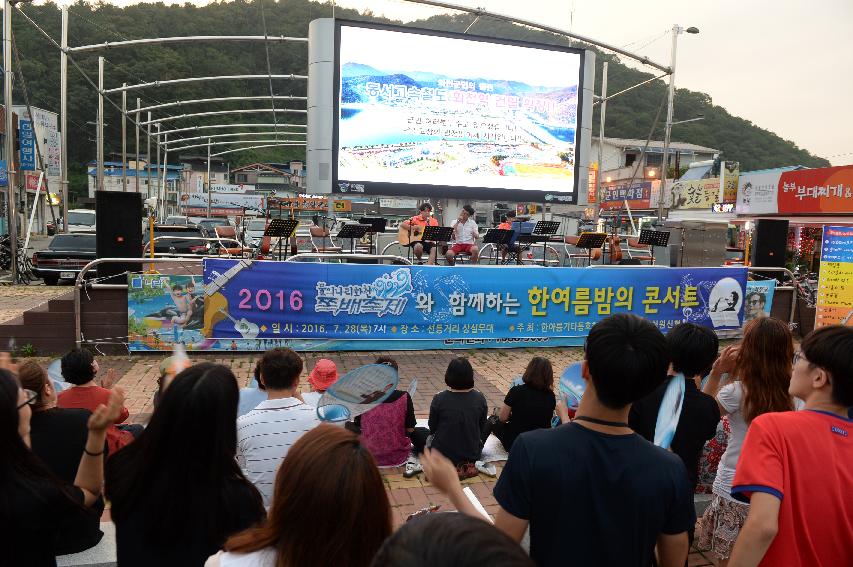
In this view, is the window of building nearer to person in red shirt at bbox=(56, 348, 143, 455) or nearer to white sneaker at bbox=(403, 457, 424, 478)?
white sneaker at bbox=(403, 457, 424, 478)

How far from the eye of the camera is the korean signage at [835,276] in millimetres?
11273

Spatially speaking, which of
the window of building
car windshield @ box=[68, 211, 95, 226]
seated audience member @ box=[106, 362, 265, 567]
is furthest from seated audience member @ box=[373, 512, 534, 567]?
the window of building

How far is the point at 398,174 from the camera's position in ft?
44.9

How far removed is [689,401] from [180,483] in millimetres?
2662

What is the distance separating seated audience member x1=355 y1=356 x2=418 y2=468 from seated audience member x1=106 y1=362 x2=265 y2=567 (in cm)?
338

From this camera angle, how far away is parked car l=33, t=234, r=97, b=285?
16.5 metres

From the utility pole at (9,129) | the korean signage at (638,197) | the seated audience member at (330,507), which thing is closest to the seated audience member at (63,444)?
the seated audience member at (330,507)

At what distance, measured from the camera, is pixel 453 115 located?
45.3 ft

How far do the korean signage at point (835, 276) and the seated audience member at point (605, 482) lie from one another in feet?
37.0

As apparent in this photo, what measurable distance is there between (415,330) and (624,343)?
852cm

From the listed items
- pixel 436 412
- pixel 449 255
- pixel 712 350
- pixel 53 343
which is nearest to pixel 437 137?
pixel 449 255

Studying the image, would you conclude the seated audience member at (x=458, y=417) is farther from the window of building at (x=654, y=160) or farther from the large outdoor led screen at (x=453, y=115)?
the window of building at (x=654, y=160)

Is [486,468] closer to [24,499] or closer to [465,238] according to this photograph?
[24,499]

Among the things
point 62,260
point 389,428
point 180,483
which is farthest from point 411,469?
point 62,260
